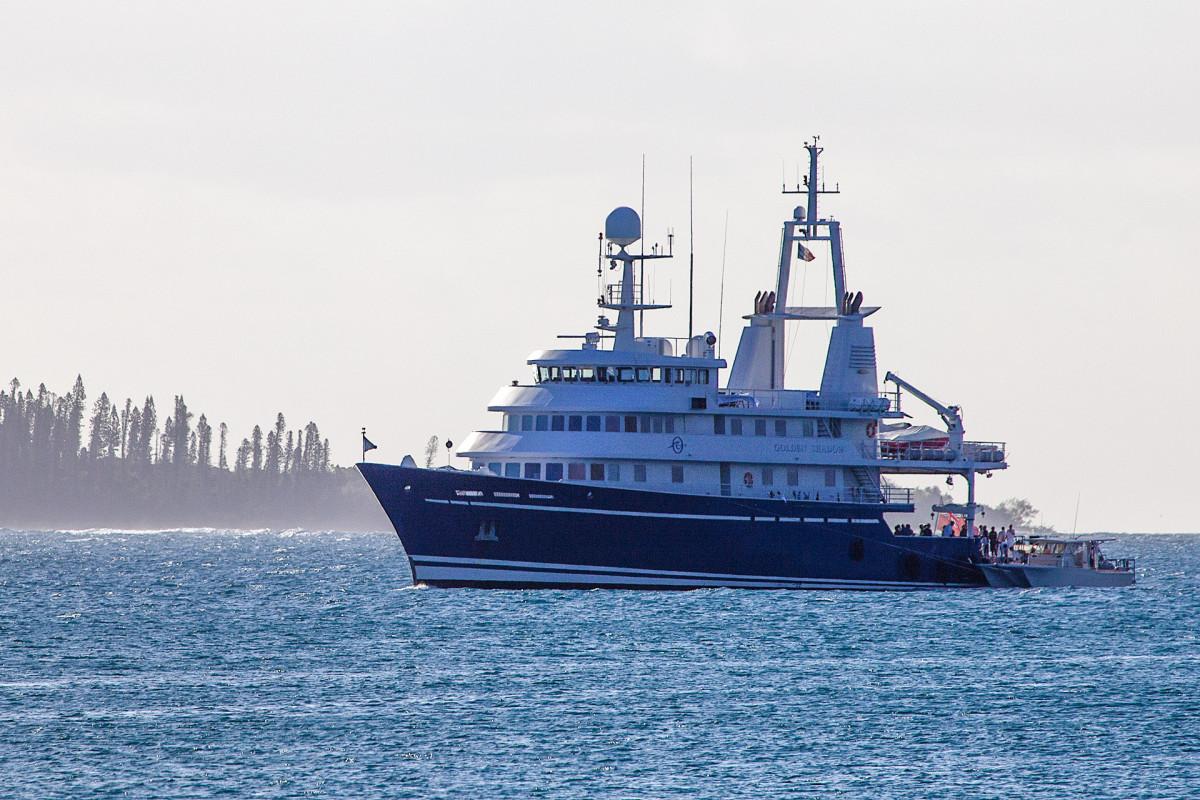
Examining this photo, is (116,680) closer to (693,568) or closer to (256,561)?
(693,568)

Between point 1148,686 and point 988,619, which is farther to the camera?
point 988,619

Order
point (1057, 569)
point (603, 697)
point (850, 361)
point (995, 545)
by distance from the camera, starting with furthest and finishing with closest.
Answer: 1. point (1057, 569)
2. point (995, 545)
3. point (850, 361)
4. point (603, 697)

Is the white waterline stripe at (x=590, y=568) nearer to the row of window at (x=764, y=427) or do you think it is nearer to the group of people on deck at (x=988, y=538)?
the row of window at (x=764, y=427)

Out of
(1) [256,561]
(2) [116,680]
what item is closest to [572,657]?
(2) [116,680]

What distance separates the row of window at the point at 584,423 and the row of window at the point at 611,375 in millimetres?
1298

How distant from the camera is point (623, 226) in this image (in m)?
66.8

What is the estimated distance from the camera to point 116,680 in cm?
4547

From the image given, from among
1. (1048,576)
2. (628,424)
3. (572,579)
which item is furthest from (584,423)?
(1048,576)

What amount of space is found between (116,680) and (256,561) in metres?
77.8

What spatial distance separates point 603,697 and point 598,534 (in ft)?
61.9

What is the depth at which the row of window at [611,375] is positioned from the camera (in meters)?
63.5

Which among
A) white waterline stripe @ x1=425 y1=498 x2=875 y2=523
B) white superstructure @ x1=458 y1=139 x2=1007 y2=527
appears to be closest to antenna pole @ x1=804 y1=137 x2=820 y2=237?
white superstructure @ x1=458 y1=139 x2=1007 y2=527

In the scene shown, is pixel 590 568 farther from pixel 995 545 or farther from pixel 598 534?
pixel 995 545

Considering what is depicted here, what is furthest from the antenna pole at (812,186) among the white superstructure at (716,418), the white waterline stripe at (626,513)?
the white waterline stripe at (626,513)
